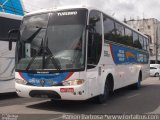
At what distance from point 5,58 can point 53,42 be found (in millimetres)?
4406

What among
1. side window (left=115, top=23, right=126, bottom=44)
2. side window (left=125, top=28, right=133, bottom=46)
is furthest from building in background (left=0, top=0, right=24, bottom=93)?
side window (left=125, top=28, right=133, bottom=46)

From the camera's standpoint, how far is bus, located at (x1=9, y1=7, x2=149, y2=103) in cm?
953

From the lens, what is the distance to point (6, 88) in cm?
1349

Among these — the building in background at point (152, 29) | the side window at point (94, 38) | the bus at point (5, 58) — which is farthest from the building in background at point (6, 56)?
the building in background at point (152, 29)

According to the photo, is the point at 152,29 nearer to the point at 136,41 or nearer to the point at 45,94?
the point at 136,41

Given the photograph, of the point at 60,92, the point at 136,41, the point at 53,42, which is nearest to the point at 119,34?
the point at 136,41

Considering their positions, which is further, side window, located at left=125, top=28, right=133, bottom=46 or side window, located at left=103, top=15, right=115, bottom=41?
side window, located at left=125, top=28, right=133, bottom=46

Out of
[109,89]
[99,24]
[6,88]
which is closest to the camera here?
[99,24]

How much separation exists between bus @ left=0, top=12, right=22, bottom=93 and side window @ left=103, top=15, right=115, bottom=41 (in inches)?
175

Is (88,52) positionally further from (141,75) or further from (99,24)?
(141,75)

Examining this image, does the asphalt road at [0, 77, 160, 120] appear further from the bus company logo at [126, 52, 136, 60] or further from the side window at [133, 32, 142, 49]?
the side window at [133, 32, 142, 49]

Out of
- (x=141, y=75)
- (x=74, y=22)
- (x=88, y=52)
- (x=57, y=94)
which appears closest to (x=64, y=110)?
(x=57, y=94)

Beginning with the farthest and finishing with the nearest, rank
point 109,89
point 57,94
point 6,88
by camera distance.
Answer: point 6,88 < point 109,89 < point 57,94

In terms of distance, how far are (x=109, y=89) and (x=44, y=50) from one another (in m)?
3.93
